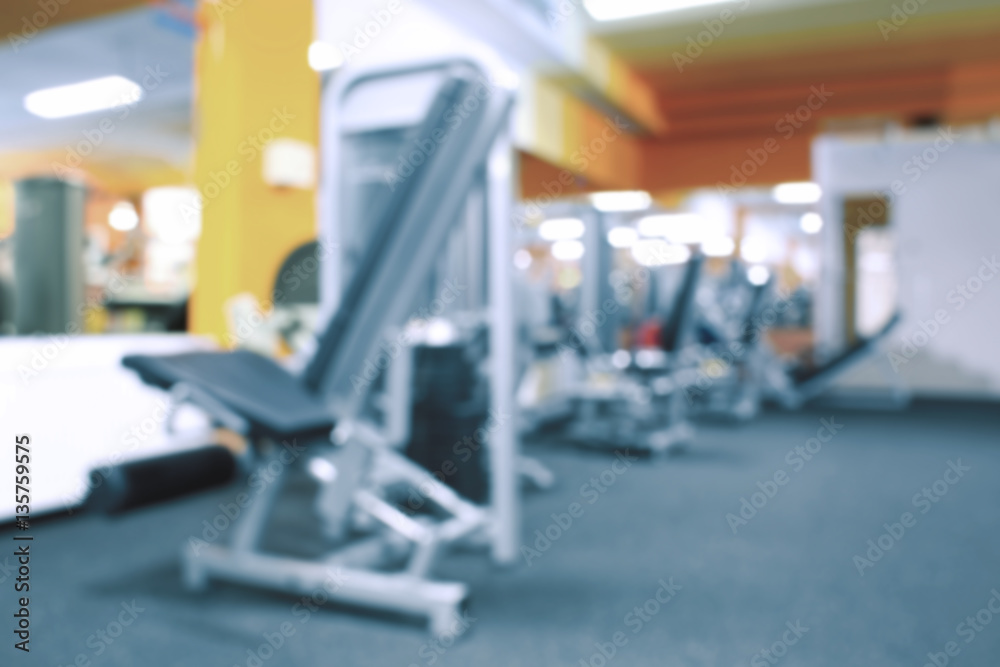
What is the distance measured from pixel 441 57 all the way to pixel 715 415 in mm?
4425

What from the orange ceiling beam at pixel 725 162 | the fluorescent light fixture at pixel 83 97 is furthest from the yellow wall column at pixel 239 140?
the orange ceiling beam at pixel 725 162

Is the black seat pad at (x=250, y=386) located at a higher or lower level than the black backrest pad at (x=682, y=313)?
lower

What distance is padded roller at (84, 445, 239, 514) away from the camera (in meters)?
1.34

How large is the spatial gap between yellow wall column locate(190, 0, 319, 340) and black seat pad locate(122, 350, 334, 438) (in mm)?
1734

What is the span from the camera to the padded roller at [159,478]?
52.6 inches

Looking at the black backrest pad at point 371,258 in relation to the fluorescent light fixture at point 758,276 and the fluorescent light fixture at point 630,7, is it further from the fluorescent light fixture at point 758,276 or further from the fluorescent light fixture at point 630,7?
the fluorescent light fixture at point 758,276

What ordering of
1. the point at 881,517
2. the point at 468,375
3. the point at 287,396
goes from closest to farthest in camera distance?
the point at 287,396 → the point at 468,375 → the point at 881,517

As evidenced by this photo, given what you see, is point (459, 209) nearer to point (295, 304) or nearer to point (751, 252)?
point (295, 304)

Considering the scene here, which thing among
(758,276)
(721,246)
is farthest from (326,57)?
(721,246)

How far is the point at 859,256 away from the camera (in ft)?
26.7

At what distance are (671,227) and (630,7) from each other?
30.5ft

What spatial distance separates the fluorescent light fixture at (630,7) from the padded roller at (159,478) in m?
4.80

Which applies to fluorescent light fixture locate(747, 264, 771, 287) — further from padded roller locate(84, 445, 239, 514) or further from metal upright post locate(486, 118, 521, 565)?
padded roller locate(84, 445, 239, 514)

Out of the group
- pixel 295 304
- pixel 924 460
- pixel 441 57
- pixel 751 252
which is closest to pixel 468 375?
pixel 295 304
